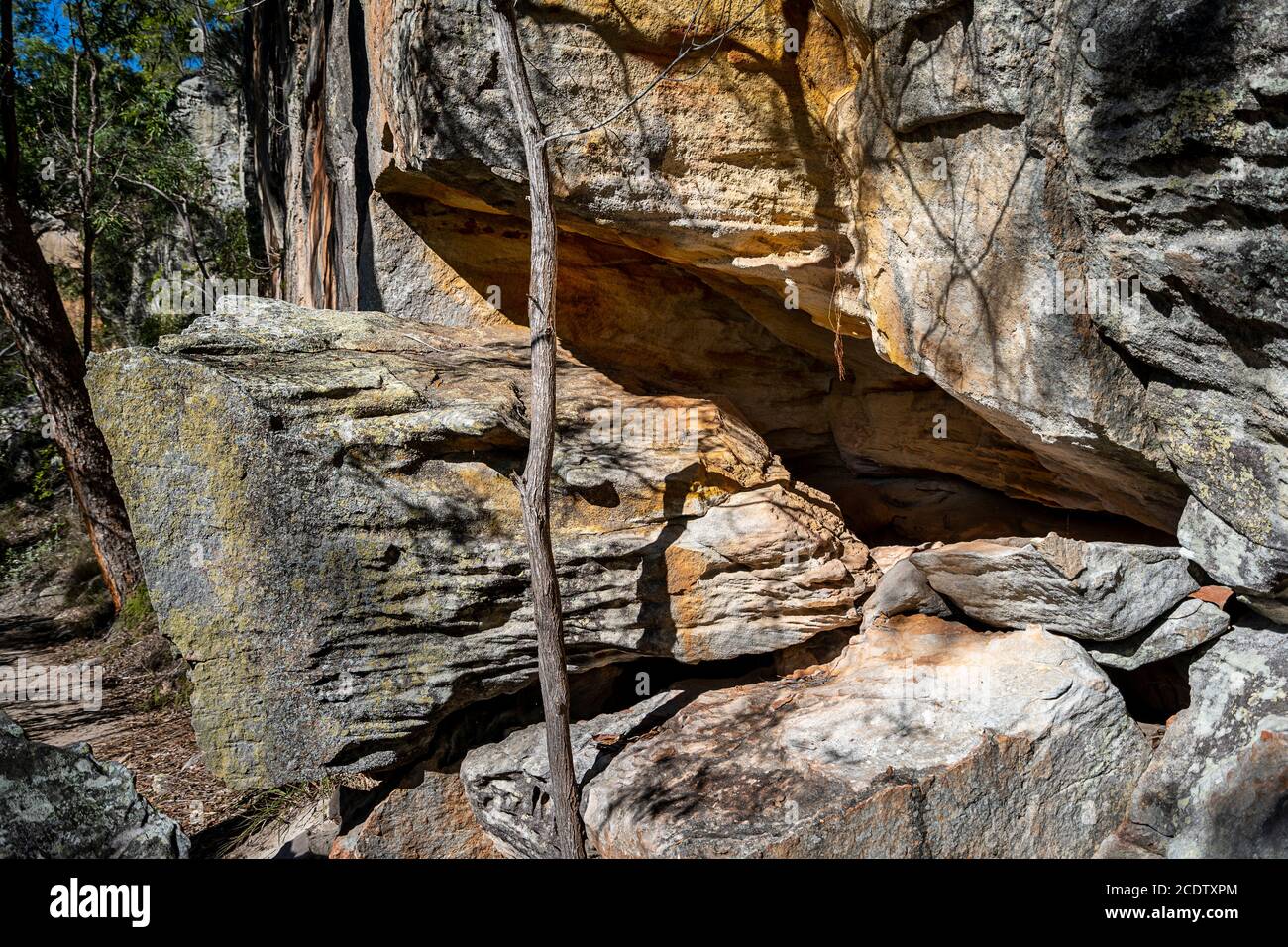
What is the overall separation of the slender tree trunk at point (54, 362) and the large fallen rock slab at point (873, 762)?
543 centimetres

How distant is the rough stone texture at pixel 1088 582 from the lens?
16.4 ft

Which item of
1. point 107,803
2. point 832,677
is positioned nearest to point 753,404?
point 832,677

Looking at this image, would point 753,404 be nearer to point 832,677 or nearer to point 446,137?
point 832,677

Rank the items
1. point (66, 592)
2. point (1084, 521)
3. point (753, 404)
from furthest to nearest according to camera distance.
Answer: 1. point (66, 592)
2. point (753, 404)
3. point (1084, 521)

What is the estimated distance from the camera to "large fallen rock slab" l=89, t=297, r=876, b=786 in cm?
473

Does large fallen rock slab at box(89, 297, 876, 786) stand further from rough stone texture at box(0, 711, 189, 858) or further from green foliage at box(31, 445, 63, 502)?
green foliage at box(31, 445, 63, 502)

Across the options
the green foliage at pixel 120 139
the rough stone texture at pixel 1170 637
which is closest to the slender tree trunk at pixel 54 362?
the green foliage at pixel 120 139

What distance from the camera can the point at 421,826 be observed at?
5.86m

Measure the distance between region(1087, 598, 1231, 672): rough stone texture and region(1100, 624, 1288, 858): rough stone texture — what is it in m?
0.10

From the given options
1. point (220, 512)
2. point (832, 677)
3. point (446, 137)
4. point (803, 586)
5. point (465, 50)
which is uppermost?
point (465, 50)

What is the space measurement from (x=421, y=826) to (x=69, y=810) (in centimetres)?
202

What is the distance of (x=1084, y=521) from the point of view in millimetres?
6652

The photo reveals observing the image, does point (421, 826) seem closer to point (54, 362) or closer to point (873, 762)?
point (873, 762)

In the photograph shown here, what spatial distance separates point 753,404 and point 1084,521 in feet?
8.56
